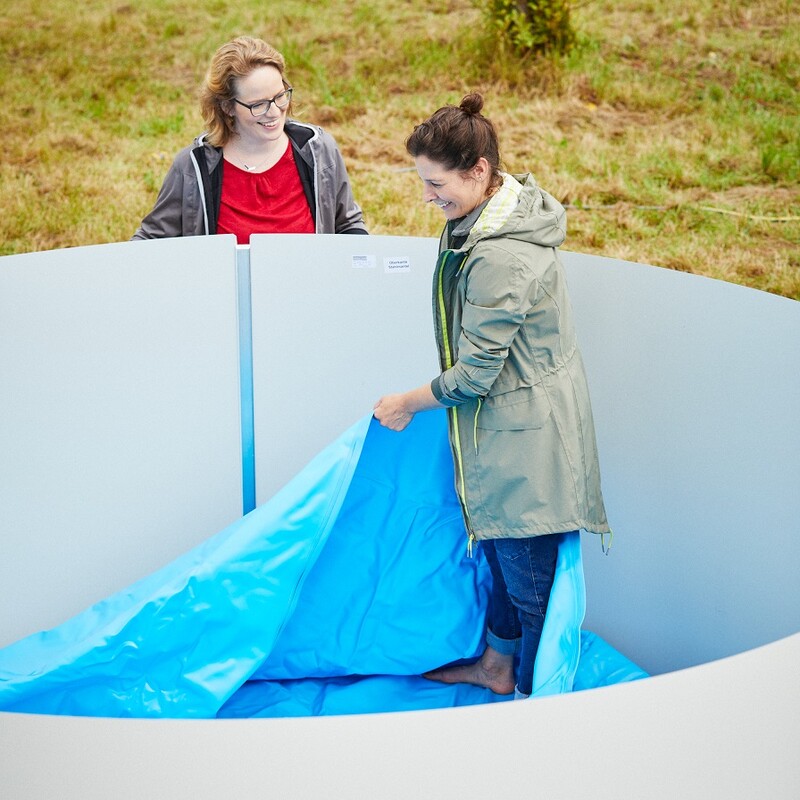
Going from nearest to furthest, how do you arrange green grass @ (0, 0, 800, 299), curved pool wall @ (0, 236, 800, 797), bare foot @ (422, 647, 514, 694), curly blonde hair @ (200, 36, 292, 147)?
curved pool wall @ (0, 236, 800, 797), bare foot @ (422, 647, 514, 694), curly blonde hair @ (200, 36, 292, 147), green grass @ (0, 0, 800, 299)

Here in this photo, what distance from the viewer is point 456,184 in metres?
1.54

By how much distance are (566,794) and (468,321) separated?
2.61 ft

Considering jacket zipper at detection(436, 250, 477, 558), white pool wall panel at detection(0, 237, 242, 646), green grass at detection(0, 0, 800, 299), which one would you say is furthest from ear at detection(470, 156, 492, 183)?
green grass at detection(0, 0, 800, 299)

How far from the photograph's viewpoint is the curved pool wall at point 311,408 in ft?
6.04

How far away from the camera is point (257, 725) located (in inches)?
32.8

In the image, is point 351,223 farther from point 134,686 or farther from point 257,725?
point 257,725

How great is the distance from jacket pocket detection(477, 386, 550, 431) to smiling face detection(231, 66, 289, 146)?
99cm

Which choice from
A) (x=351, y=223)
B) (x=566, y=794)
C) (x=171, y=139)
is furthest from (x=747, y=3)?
(x=566, y=794)

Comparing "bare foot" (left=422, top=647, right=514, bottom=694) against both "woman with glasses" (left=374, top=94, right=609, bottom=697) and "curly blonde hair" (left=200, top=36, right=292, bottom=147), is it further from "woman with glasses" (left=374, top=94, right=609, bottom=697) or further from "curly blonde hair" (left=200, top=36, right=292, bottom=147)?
"curly blonde hair" (left=200, top=36, right=292, bottom=147)

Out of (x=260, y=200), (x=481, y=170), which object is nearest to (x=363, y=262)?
(x=260, y=200)

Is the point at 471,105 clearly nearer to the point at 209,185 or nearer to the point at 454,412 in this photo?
the point at 454,412

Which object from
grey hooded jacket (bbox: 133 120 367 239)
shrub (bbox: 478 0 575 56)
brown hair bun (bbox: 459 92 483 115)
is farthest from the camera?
shrub (bbox: 478 0 575 56)

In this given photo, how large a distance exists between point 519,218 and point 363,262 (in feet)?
2.50

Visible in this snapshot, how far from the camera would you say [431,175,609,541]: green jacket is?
59.3 inches
